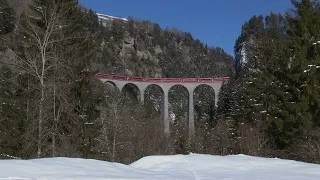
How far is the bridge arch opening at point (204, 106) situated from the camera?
53.1 meters

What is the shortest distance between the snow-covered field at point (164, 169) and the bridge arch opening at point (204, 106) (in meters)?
43.1

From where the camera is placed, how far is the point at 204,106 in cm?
6494

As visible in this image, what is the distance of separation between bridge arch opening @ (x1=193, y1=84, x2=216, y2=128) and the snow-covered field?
141ft

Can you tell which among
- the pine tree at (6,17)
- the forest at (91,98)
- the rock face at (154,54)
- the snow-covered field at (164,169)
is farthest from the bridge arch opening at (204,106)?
the snow-covered field at (164,169)

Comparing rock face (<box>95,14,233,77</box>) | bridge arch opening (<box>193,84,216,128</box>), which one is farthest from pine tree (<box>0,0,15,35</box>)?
rock face (<box>95,14,233,77</box>)

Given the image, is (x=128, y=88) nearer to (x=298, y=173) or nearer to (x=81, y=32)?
(x=81, y=32)

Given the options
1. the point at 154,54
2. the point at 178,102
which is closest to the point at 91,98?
the point at 178,102

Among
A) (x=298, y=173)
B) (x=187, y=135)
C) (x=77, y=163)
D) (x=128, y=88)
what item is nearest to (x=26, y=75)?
(x=77, y=163)

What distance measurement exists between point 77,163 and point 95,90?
10.7 meters

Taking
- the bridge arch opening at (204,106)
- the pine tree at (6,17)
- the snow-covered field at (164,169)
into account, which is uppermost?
the pine tree at (6,17)

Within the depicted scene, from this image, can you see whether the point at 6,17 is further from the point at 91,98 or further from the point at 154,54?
the point at 154,54

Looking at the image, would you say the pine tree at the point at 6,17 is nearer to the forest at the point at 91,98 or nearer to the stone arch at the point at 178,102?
the forest at the point at 91,98

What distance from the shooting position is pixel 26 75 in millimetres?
14086

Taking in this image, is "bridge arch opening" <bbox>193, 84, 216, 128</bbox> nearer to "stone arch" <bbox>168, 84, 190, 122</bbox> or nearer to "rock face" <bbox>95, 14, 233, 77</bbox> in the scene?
"stone arch" <bbox>168, 84, 190, 122</bbox>
